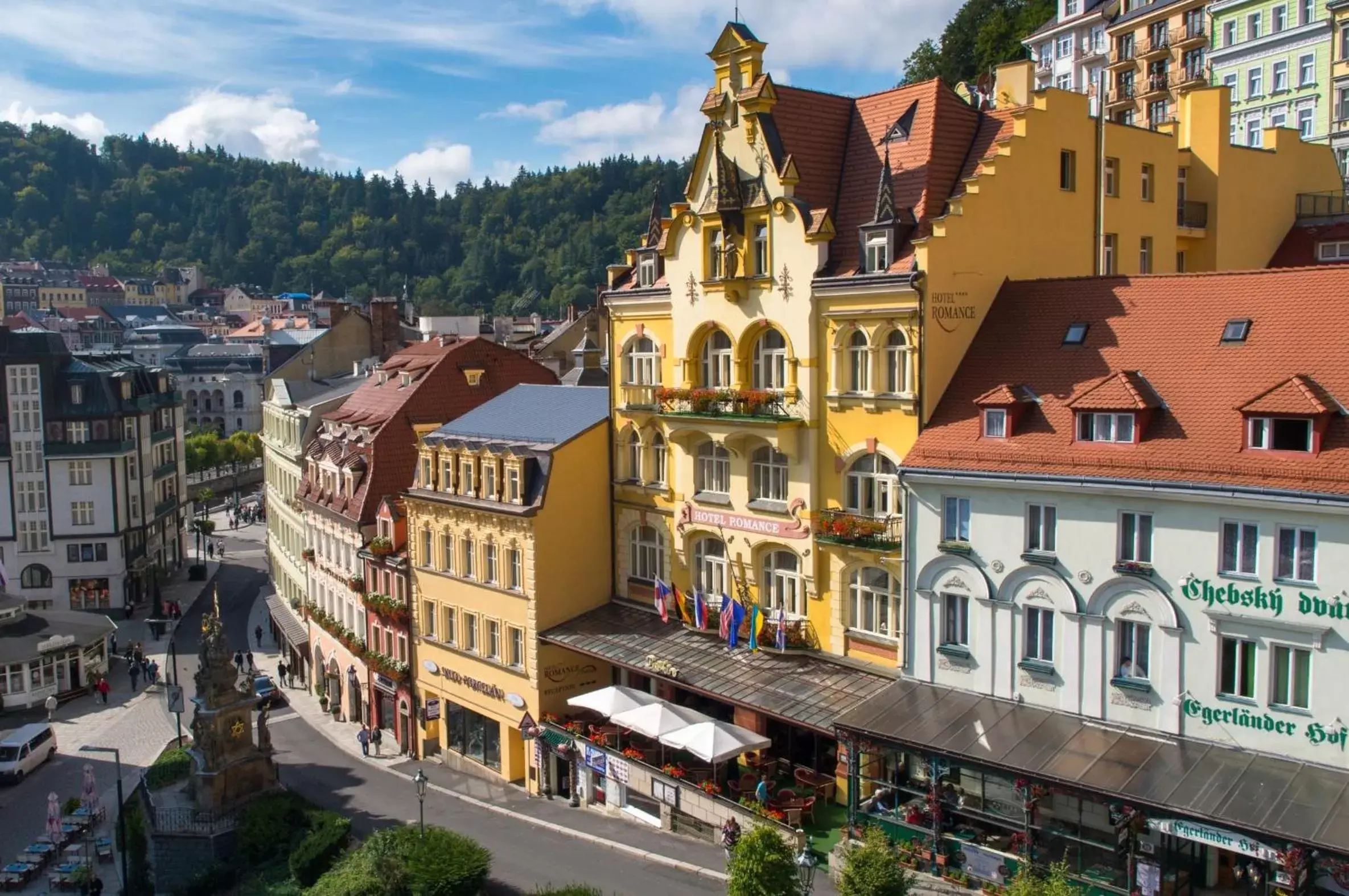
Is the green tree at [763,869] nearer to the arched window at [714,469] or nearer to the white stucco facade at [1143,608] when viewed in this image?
the white stucco facade at [1143,608]

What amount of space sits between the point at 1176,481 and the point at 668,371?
727 inches

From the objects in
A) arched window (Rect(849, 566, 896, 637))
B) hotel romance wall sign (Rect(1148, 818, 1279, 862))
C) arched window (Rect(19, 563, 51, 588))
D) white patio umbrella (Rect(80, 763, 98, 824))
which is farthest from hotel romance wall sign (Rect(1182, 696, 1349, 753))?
arched window (Rect(19, 563, 51, 588))

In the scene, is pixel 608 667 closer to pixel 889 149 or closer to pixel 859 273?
pixel 859 273

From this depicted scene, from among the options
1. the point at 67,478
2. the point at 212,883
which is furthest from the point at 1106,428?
the point at 67,478

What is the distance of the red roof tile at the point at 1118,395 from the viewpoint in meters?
27.6

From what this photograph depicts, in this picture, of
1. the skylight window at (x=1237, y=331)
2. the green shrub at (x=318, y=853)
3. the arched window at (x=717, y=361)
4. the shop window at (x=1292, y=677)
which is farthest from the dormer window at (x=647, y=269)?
the shop window at (x=1292, y=677)

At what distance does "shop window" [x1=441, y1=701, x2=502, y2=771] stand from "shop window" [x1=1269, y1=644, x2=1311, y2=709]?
2773 centimetres

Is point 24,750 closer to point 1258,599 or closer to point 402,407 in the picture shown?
point 402,407

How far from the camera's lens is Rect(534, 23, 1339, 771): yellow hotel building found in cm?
3281

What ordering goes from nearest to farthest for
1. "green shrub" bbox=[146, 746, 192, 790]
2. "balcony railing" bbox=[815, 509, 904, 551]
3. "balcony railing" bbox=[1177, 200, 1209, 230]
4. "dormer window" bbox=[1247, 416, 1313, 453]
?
"dormer window" bbox=[1247, 416, 1313, 453], "balcony railing" bbox=[815, 509, 904, 551], "balcony railing" bbox=[1177, 200, 1209, 230], "green shrub" bbox=[146, 746, 192, 790]

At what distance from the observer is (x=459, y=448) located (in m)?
45.2

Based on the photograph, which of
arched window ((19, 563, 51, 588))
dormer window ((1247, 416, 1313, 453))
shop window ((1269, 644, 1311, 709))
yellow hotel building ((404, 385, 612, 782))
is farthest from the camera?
arched window ((19, 563, 51, 588))

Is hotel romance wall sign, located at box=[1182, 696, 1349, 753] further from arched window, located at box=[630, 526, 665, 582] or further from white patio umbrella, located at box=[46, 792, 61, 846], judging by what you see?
white patio umbrella, located at box=[46, 792, 61, 846]

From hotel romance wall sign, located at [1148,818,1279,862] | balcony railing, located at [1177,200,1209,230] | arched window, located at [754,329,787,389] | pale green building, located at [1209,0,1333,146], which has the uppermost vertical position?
pale green building, located at [1209,0,1333,146]
